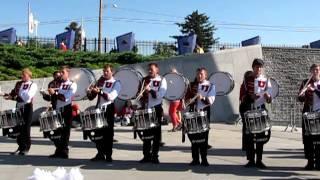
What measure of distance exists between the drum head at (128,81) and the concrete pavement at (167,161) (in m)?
1.25

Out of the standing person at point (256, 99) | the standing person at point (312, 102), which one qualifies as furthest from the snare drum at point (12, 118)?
the standing person at point (312, 102)

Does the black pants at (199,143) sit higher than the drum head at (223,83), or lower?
lower

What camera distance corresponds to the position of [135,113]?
10258mm

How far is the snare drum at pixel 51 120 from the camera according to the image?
433 inches

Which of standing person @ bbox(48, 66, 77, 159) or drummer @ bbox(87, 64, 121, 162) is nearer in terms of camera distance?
drummer @ bbox(87, 64, 121, 162)

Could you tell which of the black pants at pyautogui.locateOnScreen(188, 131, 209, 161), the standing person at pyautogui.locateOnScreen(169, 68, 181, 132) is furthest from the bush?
the black pants at pyautogui.locateOnScreen(188, 131, 209, 161)

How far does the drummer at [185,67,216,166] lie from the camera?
1002cm

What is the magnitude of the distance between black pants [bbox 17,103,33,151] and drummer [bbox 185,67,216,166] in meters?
3.23

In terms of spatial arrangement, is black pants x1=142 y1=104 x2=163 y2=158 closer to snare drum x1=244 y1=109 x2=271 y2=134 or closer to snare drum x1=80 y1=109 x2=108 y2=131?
snare drum x1=80 y1=109 x2=108 y2=131

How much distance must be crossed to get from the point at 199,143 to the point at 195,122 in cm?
41

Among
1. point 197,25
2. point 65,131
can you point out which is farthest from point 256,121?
point 197,25

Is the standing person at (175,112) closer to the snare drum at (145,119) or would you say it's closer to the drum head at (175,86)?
the drum head at (175,86)

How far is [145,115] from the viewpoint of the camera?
10.2 m

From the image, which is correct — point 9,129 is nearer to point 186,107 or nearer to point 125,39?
point 186,107
